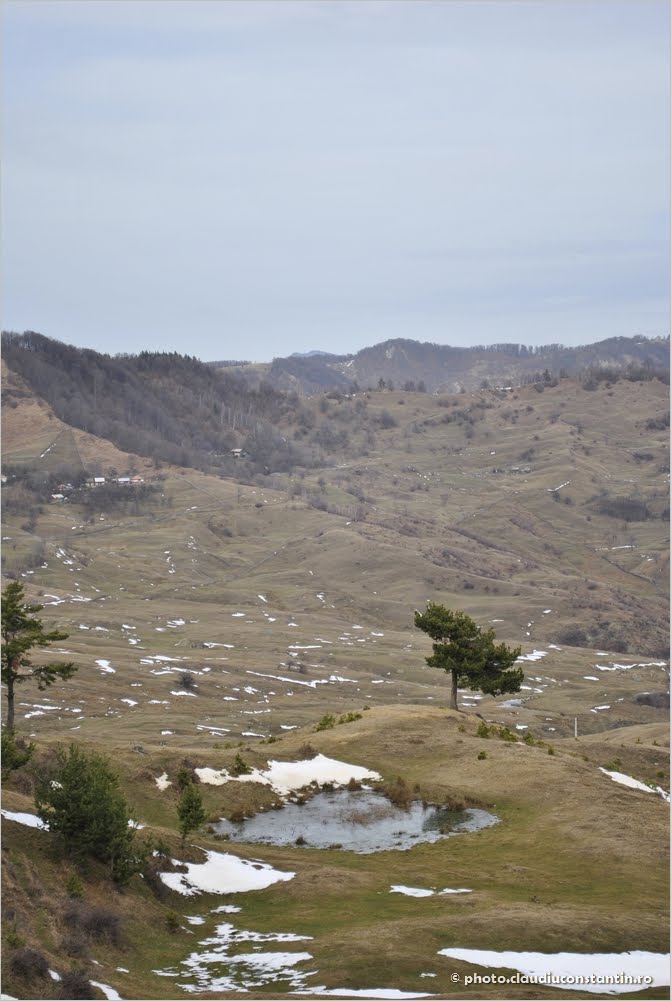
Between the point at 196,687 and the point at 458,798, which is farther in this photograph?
the point at 196,687

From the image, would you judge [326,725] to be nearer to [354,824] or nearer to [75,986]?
[354,824]

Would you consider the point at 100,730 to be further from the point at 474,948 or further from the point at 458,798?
the point at 474,948

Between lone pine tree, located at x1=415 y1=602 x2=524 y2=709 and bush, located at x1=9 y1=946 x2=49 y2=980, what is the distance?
45.5m

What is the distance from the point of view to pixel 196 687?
144375 mm

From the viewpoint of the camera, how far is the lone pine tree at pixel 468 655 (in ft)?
232

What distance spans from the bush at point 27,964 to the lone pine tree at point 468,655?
45.5 m

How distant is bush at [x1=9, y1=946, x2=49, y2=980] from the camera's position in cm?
2591

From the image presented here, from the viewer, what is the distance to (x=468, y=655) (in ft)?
233

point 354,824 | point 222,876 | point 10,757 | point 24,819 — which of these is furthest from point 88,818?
point 354,824

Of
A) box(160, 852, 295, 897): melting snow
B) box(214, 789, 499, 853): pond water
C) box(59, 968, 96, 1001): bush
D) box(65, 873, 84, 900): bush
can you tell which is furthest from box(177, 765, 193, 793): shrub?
box(59, 968, 96, 1001): bush

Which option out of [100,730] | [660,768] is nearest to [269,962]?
[660,768]

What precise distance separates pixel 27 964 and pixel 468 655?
156 feet

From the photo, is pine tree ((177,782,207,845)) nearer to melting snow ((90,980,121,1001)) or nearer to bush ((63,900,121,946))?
bush ((63,900,121,946))

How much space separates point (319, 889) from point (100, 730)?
231ft
